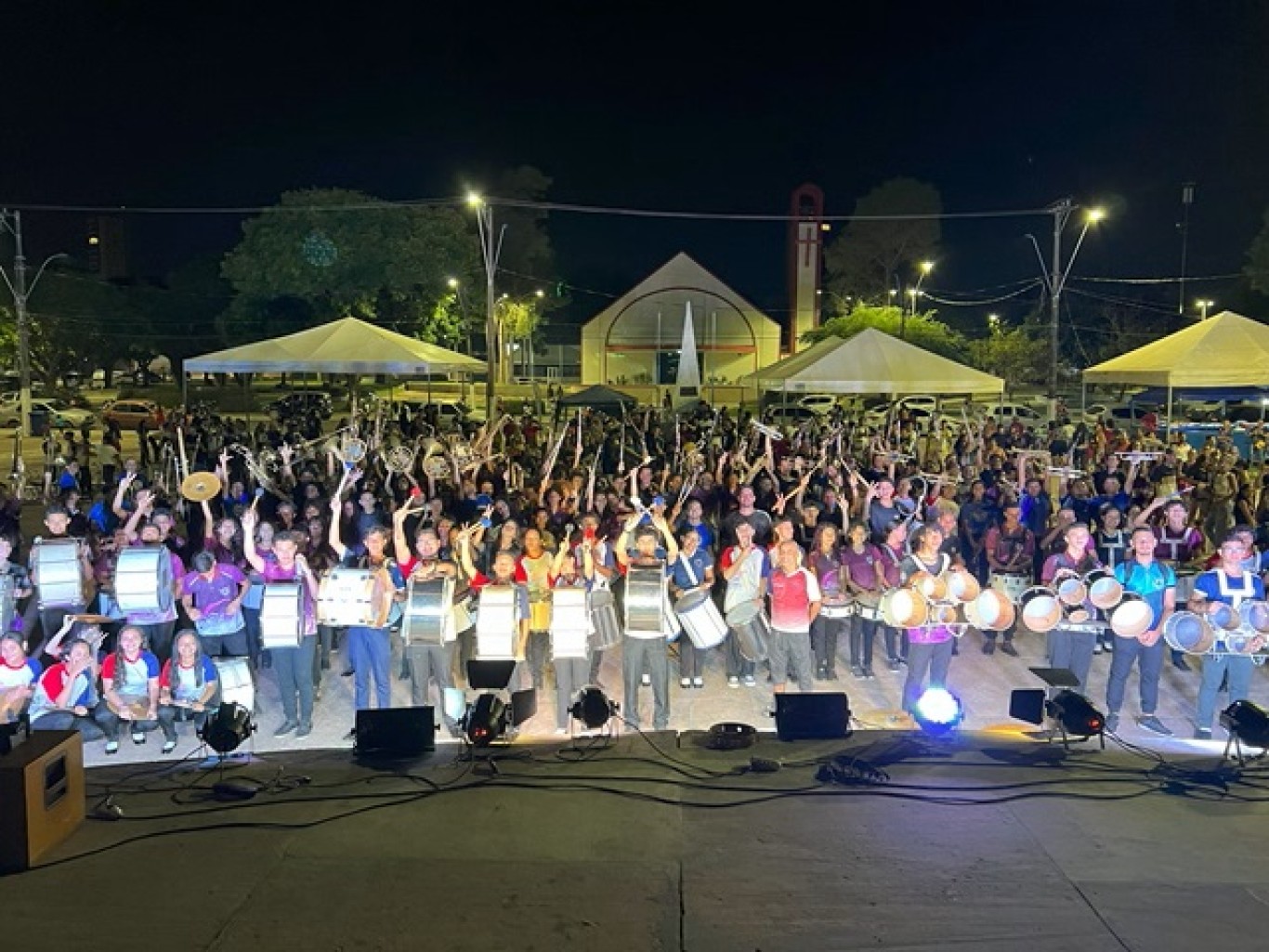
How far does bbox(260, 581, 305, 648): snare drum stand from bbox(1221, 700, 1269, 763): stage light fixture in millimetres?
6414

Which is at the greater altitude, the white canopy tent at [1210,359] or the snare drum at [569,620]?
the white canopy tent at [1210,359]

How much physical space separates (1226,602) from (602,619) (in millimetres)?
4424

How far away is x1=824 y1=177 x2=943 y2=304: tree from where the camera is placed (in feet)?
222

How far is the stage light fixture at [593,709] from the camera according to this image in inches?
286

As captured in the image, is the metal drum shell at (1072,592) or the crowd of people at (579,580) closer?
the crowd of people at (579,580)

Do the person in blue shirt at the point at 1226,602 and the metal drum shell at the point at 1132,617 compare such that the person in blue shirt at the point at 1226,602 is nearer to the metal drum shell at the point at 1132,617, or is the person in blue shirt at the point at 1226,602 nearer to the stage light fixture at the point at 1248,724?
the metal drum shell at the point at 1132,617

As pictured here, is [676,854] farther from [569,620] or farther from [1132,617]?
[1132,617]

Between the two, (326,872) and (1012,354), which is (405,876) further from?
(1012,354)

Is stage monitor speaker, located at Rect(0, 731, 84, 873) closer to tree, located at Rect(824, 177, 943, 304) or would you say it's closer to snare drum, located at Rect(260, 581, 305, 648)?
snare drum, located at Rect(260, 581, 305, 648)

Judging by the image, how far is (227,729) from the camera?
689 centimetres

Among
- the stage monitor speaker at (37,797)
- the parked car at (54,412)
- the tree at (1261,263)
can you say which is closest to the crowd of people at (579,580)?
the stage monitor speaker at (37,797)

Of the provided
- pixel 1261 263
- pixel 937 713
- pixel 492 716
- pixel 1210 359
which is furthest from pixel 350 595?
pixel 1261 263

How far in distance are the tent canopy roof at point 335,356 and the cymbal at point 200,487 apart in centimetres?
601

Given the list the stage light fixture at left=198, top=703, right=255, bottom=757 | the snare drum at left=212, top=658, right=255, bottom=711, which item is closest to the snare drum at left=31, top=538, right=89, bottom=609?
the snare drum at left=212, top=658, right=255, bottom=711
